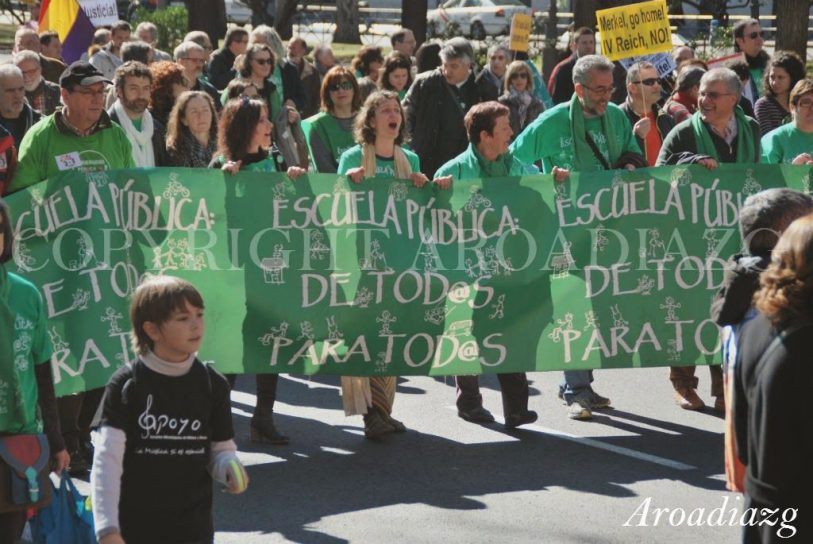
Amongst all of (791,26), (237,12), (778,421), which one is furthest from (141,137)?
(237,12)

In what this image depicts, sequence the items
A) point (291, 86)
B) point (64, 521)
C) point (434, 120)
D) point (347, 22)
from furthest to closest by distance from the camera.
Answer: point (347, 22) → point (291, 86) → point (434, 120) → point (64, 521)

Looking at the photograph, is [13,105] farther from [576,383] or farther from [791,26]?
[791,26]

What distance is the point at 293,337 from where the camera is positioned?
7.44 metres

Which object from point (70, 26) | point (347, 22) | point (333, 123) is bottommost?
point (333, 123)

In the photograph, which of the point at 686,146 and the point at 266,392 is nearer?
the point at 266,392

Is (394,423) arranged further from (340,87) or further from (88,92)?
(340,87)

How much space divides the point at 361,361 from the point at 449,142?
4281 millimetres

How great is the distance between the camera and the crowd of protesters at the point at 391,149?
159 inches

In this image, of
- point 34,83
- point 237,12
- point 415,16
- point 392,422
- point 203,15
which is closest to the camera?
point 392,422

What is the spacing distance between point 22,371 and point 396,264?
302cm

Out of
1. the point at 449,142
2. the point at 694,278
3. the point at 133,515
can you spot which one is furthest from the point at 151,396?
the point at 449,142

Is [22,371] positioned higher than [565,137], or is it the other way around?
[565,137]

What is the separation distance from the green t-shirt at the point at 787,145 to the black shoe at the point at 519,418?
2224 millimetres

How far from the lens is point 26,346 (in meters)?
4.87
